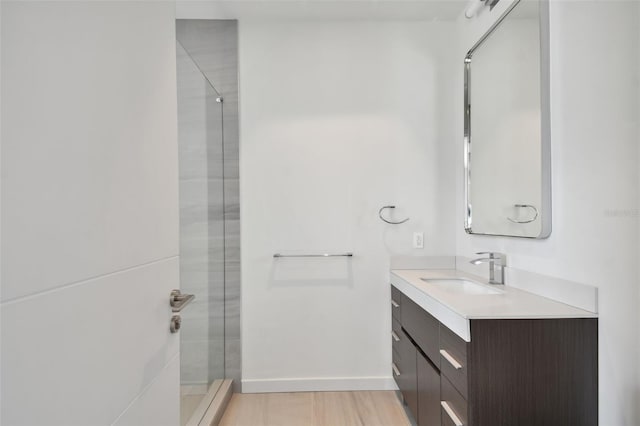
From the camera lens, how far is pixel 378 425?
2180 mm

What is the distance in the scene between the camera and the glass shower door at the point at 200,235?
6.09 feet

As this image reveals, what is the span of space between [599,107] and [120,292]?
167 centimetres

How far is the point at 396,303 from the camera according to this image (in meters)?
2.49

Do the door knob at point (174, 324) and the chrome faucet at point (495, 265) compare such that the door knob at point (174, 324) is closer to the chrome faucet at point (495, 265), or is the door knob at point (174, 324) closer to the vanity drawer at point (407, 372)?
the vanity drawer at point (407, 372)

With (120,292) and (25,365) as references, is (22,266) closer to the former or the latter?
(25,365)

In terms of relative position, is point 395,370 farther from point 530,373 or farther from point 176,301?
point 176,301

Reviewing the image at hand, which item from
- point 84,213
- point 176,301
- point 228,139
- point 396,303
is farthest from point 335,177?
point 84,213

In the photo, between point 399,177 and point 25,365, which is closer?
point 25,365

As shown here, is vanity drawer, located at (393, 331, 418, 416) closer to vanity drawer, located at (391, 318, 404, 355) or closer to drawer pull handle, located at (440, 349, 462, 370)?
vanity drawer, located at (391, 318, 404, 355)

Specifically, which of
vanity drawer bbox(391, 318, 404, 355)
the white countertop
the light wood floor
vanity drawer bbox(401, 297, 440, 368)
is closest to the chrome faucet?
the white countertop

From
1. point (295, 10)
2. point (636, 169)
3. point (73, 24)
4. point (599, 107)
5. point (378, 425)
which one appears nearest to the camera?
point (73, 24)

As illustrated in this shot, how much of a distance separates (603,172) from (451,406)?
41.9 inches

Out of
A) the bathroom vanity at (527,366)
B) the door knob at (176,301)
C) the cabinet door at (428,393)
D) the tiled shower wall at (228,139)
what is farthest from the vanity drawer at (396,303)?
the door knob at (176,301)

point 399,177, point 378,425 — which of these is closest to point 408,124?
point 399,177
